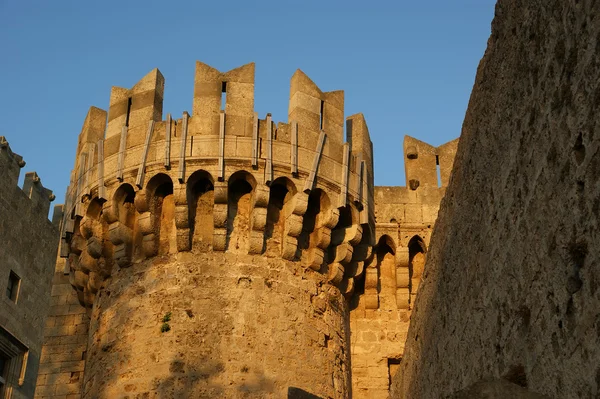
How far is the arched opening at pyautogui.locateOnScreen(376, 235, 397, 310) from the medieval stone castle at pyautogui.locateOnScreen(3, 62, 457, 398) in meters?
0.02

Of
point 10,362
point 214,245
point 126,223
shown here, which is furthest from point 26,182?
point 214,245

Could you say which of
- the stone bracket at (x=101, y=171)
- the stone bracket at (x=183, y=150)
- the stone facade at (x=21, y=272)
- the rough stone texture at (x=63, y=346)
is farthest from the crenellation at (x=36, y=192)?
the stone bracket at (x=183, y=150)

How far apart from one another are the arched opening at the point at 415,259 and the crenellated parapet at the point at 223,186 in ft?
2.60

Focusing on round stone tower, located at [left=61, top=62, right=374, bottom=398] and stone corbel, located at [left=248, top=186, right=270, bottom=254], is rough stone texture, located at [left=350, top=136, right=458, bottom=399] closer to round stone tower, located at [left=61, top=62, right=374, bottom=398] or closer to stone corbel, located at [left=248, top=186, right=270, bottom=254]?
round stone tower, located at [left=61, top=62, right=374, bottom=398]

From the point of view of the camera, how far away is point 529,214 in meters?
4.23

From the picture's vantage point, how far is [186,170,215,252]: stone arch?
1102cm

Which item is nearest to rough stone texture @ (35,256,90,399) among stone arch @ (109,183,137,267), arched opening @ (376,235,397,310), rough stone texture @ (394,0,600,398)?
stone arch @ (109,183,137,267)

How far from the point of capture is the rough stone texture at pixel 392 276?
11.9 meters

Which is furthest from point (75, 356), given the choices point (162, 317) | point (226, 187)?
point (226, 187)

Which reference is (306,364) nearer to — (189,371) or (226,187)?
(189,371)

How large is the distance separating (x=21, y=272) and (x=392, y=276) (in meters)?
7.48

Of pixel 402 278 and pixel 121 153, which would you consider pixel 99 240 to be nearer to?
pixel 121 153

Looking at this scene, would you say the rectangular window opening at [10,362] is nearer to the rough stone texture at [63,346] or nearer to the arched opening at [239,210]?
the rough stone texture at [63,346]

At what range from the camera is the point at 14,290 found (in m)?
16.9
